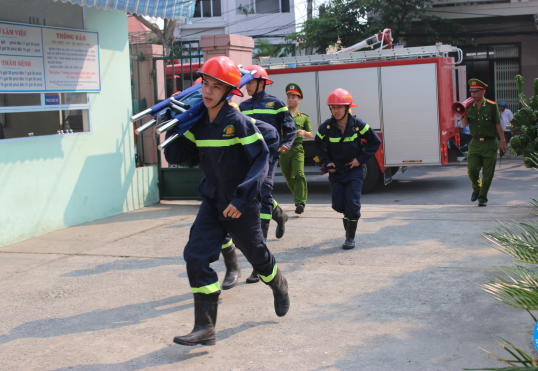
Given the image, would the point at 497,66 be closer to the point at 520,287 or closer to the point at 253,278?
the point at 253,278

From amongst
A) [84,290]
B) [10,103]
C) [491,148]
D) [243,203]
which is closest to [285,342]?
[243,203]

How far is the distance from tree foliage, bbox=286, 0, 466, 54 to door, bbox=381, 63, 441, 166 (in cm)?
701

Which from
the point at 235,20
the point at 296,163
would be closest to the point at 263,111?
the point at 296,163

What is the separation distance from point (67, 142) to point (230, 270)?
3572 mm

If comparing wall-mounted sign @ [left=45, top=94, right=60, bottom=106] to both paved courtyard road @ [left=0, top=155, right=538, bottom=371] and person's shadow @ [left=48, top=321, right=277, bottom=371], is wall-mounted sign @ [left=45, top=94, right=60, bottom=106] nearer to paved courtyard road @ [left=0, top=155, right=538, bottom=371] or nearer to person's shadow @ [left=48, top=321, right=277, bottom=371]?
paved courtyard road @ [left=0, top=155, right=538, bottom=371]

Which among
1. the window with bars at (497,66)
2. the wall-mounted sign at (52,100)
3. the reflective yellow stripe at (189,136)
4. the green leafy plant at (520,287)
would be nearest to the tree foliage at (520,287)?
the green leafy plant at (520,287)

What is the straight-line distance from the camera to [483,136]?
8.29m

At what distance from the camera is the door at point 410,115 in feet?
34.9

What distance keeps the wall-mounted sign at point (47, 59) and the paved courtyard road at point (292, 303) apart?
1828 mm

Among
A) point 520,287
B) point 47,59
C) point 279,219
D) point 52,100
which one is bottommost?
point 279,219

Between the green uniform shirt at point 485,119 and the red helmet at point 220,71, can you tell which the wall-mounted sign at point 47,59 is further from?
the green uniform shirt at point 485,119

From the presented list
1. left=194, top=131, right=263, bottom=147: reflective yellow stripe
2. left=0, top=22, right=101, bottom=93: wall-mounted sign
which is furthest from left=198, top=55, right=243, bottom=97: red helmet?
left=0, top=22, right=101, bottom=93: wall-mounted sign

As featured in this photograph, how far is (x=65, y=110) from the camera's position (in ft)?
24.3

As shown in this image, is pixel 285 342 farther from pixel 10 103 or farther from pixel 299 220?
pixel 10 103
